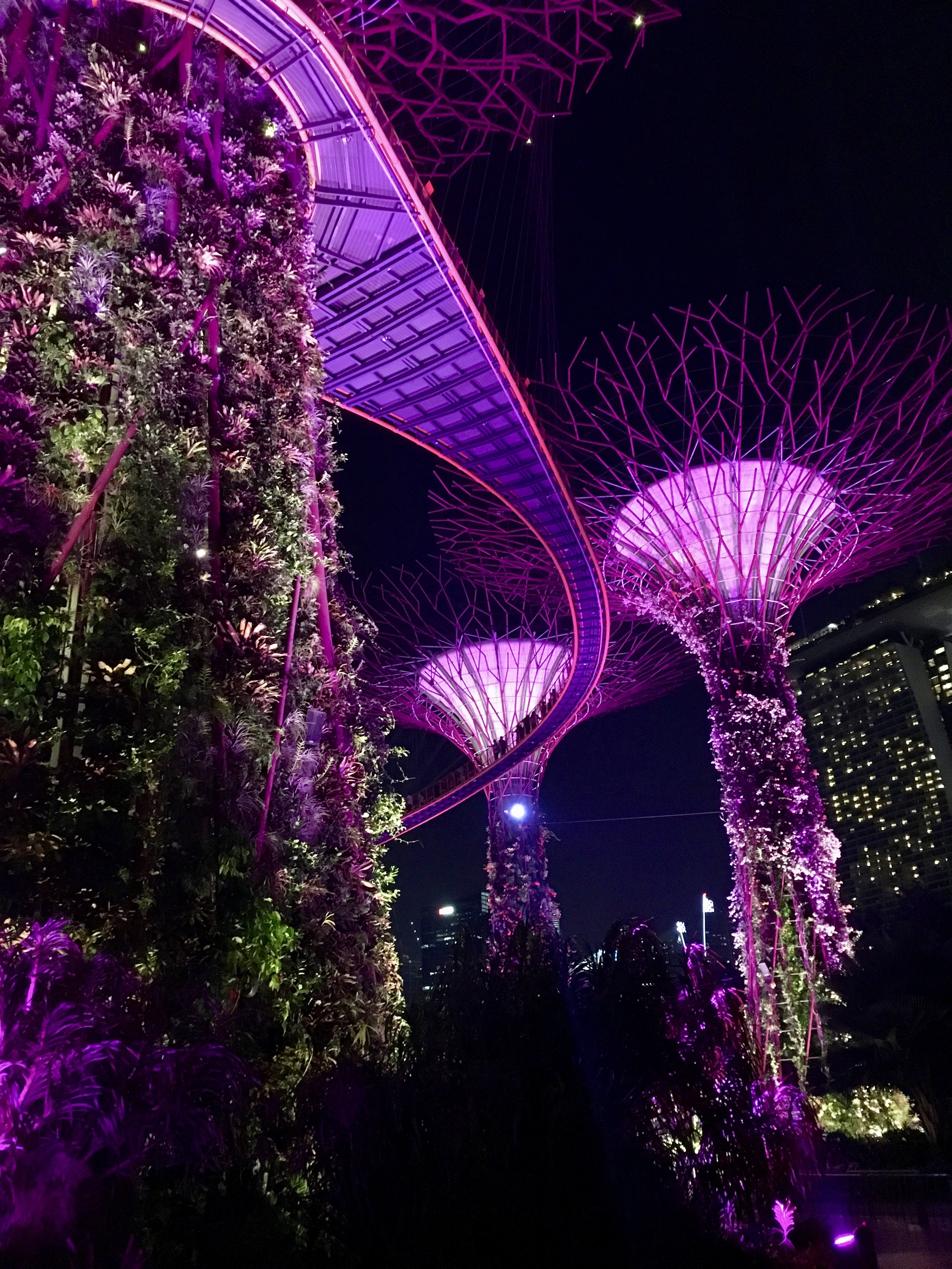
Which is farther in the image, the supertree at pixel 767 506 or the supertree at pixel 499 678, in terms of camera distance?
the supertree at pixel 499 678

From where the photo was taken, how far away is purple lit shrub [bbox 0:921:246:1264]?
132 inches

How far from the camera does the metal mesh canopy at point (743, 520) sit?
19031 millimetres

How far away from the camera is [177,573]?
5844 millimetres

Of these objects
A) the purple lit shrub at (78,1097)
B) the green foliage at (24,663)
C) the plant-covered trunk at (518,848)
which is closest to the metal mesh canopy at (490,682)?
the plant-covered trunk at (518,848)

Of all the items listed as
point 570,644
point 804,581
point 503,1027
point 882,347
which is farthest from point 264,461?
point 570,644

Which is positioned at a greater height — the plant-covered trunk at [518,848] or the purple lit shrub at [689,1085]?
the plant-covered trunk at [518,848]

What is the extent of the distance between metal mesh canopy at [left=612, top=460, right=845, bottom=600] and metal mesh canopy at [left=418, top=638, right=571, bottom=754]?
988 cm

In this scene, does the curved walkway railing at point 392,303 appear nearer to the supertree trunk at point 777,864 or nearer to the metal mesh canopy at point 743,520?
the metal mesh canopy at point 743,520

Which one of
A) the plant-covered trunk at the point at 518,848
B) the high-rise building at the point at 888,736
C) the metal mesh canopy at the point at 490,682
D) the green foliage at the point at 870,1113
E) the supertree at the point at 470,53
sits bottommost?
the green foliage at the point at 870,1113

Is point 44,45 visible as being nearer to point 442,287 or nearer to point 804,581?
point 442,287

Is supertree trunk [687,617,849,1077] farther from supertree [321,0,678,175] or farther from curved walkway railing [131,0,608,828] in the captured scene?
supertree [321,0,678,175]

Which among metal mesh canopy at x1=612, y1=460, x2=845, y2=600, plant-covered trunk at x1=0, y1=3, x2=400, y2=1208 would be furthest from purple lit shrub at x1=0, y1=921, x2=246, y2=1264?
metal mesh canopy at x1=612, y1=460, x2=845, y2=600

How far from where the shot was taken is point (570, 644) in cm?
2966

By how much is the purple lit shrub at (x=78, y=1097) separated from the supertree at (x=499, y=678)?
22.3 meters
